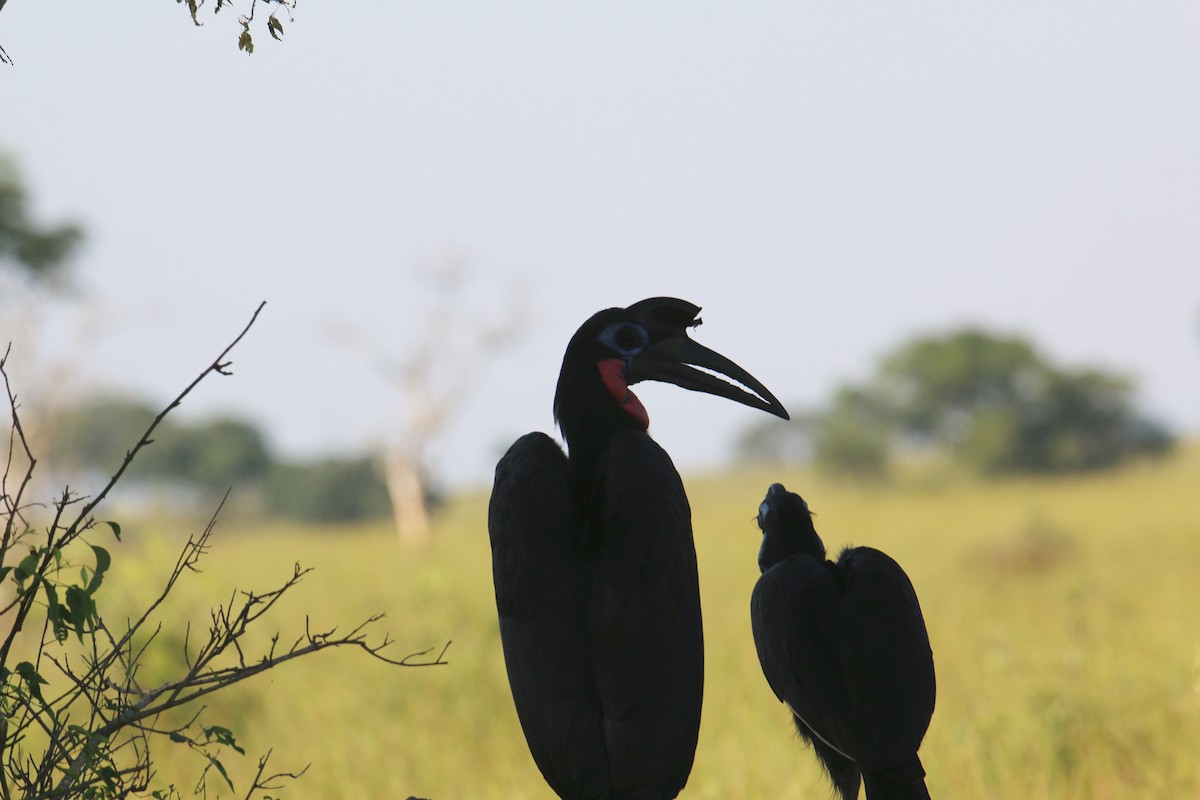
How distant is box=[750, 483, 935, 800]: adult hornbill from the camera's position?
3.19 meters

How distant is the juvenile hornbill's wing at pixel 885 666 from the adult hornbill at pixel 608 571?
43 centimetres

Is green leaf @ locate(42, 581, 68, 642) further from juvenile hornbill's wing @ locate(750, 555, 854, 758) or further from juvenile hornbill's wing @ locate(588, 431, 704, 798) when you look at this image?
juvenile hornbill's wing @ locate(750, 555, 854, 758)

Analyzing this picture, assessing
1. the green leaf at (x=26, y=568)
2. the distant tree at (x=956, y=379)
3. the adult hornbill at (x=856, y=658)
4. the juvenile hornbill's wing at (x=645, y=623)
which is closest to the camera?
the green leaf at (x=26, y=568)

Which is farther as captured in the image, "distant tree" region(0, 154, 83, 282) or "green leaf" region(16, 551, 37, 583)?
"distant tree" region(0, 154, 83, 282)

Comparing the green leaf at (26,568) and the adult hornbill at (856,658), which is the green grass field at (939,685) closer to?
the green leaf at (26,568)

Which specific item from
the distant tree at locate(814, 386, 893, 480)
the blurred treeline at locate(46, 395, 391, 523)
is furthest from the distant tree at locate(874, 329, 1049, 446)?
the blurred treeline at locate(46, 395, 391, 523)

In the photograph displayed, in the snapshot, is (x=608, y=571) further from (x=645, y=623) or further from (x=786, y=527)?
(x=786, y=527)

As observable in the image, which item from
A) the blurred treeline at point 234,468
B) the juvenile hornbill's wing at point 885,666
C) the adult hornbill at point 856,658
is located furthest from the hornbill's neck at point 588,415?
the blurred treeline at point 234,468

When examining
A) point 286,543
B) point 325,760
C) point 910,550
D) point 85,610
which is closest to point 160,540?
point 325,760

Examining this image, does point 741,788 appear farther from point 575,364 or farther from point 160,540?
point 160,540

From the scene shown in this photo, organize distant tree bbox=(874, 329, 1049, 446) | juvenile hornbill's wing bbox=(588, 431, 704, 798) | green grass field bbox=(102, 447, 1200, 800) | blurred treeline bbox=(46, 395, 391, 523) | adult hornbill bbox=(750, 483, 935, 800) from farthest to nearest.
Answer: blurred treeline bbox=(46, 395, 391, 523) < distant tree bbox=(874, 329, 1049, 446) < green grass field bbox=(102, 447, 1200, 800) < adult hornbill bbox=(750, 483, 935, 800) < juvenile hornbill's wing bbox=(588, 431, 704, 798)

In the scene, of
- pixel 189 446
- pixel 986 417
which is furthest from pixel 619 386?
pixel 189 446

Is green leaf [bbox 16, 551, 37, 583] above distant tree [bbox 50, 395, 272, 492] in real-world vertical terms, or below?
below

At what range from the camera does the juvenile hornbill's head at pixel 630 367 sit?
353cm
